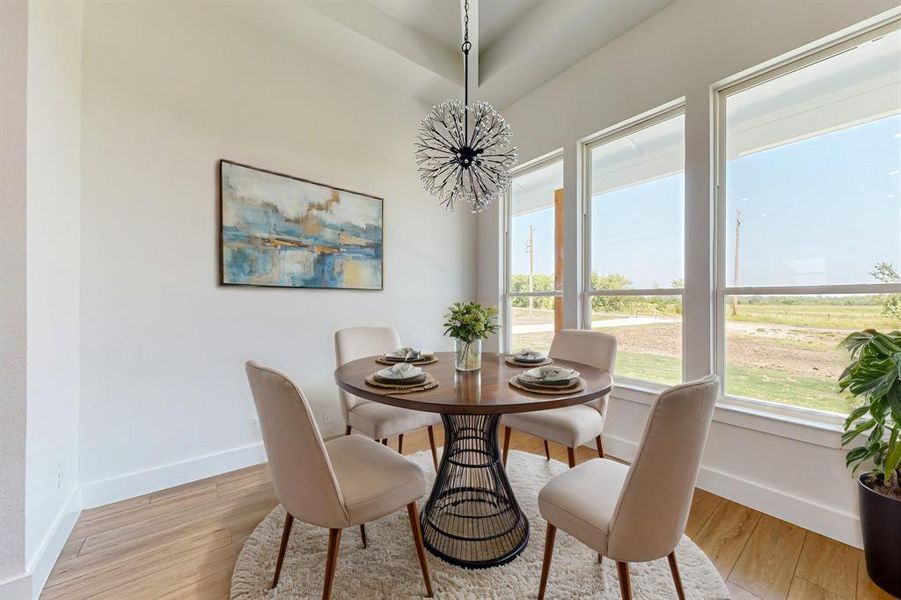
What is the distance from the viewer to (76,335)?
1.93 metres

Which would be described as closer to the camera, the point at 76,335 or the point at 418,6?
the point at 76,335

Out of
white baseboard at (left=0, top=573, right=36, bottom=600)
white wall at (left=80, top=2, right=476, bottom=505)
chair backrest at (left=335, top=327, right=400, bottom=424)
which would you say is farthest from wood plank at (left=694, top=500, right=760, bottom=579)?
white baseboard at (left=0, top=573, right=36, bottom=600)

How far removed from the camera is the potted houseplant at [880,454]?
1.36 metres

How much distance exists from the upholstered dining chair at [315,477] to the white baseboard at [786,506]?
1.83m

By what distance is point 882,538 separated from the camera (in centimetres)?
142

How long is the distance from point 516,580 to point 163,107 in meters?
3.17

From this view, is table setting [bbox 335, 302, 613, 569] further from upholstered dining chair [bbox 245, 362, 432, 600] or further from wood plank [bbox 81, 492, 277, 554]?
wood plank [bbox 81, 492, 277, 554]

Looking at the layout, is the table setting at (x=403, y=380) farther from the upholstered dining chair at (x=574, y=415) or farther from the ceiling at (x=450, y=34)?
the ceiling at (x=450, y=34)

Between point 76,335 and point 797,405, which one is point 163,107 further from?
point 797,405

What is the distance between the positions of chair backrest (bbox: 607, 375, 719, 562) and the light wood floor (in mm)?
772

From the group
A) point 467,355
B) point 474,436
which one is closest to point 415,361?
point 467,355

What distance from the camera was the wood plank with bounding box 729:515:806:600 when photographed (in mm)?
1452

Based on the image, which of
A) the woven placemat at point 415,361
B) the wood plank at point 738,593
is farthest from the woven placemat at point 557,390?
the wood plank at point 738,593

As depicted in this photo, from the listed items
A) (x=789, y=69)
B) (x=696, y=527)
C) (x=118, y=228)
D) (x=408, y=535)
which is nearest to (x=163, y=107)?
(x=118, y=228)
